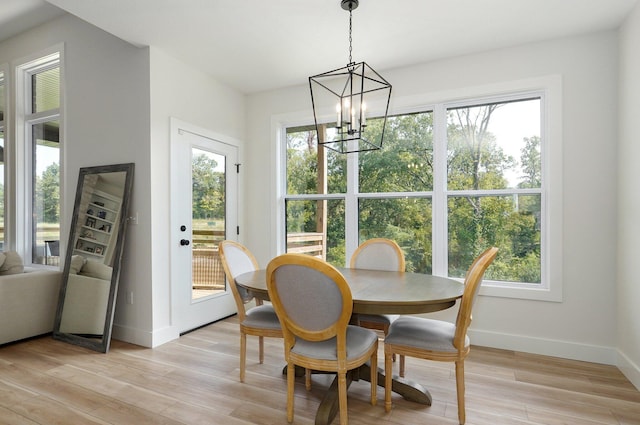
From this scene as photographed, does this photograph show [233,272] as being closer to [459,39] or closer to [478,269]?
[478,269]

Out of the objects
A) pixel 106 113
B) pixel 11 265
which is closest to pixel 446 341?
pixel 106 113

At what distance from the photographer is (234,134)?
13.8 feet

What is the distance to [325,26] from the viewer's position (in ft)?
9.21

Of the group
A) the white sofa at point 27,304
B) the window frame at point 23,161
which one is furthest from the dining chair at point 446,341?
the window frame at point 23,161

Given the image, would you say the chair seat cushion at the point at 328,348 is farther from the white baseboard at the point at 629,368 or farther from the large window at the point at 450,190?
the white baseboard at the point at 629,368

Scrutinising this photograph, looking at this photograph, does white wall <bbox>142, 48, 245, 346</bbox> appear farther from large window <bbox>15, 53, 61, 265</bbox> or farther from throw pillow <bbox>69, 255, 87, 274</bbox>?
large window <bbox>15, 53, 61, 265</bbox>

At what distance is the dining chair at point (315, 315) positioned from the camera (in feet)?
5.72

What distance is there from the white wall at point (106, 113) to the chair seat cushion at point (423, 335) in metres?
2.28

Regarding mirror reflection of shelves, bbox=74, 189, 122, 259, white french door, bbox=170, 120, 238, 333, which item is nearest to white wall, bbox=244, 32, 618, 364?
white french door, bbox=170, 120, 238, 333

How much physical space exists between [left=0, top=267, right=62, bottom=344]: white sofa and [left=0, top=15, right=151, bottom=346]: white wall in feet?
1.60

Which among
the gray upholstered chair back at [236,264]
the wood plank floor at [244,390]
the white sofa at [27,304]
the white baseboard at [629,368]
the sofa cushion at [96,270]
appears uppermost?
the gray upholstered chair back at [236,264]

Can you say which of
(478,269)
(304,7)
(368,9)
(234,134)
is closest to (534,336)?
(478,269)

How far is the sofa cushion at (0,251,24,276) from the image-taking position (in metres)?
3.40

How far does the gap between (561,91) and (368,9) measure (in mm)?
1792
